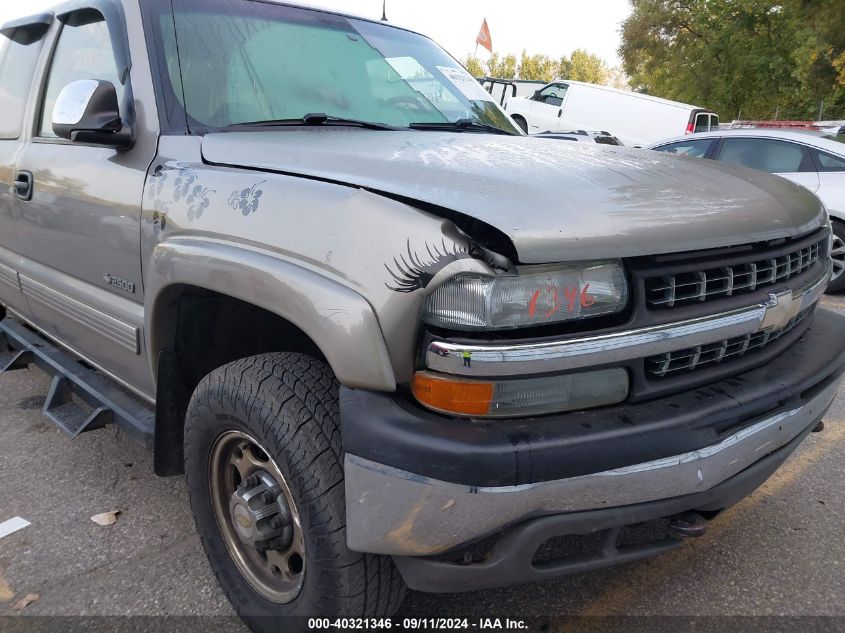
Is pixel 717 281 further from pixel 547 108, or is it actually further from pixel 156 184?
pixel 547 108

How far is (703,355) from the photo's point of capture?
176 cm

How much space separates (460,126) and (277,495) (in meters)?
1.69

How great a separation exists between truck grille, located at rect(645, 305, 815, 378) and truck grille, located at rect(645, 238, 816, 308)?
0.13 meters

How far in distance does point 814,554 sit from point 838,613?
1.11ft

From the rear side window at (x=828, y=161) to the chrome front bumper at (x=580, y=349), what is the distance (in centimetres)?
602

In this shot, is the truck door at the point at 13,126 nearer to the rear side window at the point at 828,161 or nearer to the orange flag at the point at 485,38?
the rear side window at the point at 828,161

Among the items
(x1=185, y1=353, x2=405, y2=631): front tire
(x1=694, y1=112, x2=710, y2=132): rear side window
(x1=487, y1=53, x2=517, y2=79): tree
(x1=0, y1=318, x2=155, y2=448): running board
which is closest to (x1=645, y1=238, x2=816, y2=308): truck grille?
(x1=185, y1=353, x2=405, y2=631): front tire

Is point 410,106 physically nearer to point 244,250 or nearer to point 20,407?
point 244,250

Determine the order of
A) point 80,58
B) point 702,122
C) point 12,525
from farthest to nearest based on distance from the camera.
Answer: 1. point 702,122
2. point 80,58
3. point 12,525

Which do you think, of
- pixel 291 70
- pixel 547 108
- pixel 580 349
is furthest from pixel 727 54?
pixel 580 349

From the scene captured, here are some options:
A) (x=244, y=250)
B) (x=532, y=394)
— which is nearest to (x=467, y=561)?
(x=532, y=394)

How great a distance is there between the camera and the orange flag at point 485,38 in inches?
630

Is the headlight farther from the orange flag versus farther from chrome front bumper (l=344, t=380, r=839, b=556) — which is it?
the orange flag

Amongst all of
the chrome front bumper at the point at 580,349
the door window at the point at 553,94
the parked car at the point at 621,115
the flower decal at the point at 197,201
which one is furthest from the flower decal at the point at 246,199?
the door window at the point at 553,94
